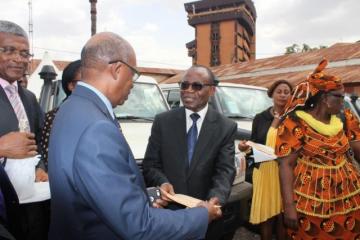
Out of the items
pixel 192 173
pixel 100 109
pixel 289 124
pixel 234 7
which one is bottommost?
pixel 192 173

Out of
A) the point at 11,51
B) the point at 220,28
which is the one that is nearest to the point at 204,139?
the point at 11,51

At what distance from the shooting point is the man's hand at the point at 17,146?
220 centimetres

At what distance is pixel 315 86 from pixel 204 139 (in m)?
1.03

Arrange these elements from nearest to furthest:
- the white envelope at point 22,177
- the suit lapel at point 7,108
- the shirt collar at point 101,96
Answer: the shirt collar at point 101,96 < the white envelope at point 22,177 < the suit lapel at point 7,108

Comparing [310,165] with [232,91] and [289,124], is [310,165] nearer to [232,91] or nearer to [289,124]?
[289,124]

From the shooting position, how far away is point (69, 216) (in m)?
1.47

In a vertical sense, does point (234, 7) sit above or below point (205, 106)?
above

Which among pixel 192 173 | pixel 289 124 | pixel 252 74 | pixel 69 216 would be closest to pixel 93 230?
pixel 69 216

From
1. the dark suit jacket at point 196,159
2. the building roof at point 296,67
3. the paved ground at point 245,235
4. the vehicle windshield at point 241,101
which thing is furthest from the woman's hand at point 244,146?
the building roof at point 296,67

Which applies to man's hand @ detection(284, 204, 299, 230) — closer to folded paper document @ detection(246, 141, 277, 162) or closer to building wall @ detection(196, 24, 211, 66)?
folded paper document @ detection(246, 141, 277, 162)

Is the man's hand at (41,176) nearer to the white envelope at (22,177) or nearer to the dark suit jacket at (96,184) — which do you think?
the white envelope at (22,177)

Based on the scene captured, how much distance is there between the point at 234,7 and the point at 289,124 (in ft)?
118

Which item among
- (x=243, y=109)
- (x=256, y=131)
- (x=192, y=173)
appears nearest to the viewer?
(x=192, y=173)

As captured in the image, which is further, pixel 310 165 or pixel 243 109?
pixel 243 109
